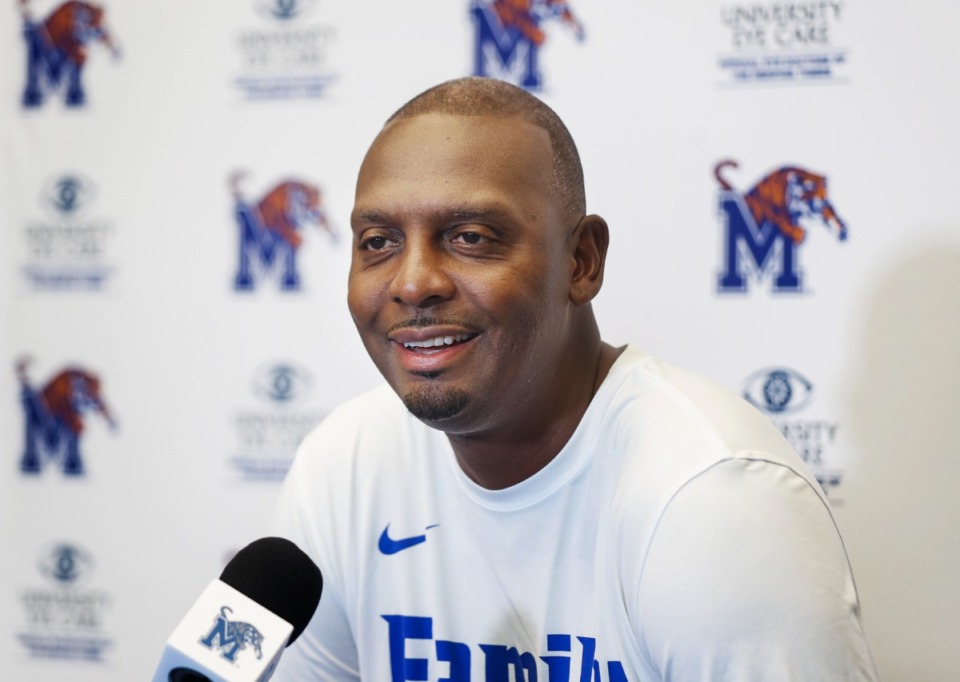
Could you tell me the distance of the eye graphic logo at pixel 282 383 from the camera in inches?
69.7

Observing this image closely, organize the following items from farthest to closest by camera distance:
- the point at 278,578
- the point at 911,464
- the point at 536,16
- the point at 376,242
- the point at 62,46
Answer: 1. the point at 62,46
2. the point at 536,16
3. the point at 911,464
4. the point at 376,242
5. the point at 278,578

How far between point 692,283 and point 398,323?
0.67 metres

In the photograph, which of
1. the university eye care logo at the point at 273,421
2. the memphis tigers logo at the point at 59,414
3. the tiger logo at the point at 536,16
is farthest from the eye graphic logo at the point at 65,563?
the tiger logo at the point at 536,16

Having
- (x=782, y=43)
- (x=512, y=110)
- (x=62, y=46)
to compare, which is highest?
(x=62, y=46)

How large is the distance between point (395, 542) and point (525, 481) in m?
0.21

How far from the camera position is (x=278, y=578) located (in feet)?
2.80

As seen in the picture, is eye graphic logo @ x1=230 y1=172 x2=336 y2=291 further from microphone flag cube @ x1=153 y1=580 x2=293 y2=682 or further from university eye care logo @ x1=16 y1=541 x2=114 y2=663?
microphone flag cube @ x1=153 y1=580 x2=293 y2=682

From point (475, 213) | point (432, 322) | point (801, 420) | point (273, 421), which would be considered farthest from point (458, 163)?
point (273, 421)

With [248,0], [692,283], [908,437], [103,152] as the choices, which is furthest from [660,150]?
[103,152]

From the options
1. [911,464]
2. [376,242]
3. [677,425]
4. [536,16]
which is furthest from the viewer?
[536,16]

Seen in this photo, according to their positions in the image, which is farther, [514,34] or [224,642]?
[514,34]

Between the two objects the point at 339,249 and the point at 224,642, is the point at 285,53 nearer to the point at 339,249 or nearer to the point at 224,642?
the point at 339,249

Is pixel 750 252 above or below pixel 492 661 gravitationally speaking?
above

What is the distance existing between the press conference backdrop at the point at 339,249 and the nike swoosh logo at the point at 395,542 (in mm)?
531
